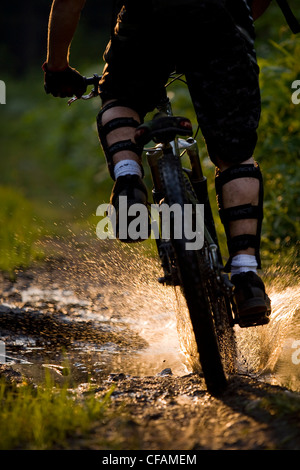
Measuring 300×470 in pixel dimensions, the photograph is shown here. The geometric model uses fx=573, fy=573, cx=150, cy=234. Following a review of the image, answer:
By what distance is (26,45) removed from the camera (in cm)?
2767

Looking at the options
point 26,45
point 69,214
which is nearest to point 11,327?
point 69,214

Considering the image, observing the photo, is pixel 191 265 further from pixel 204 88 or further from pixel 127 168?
pixel 204 88

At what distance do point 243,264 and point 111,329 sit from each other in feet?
4.41

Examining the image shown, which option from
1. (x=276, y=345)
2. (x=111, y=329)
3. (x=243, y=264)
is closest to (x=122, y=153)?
(x=243, y=264)

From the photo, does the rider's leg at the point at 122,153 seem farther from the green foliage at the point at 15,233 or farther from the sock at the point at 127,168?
the green foliage at the point at 15,233

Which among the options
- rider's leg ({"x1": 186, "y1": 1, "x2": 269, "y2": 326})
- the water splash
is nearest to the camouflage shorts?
rider's leg ({"x1": 186, "y1": 1, "x2": 269, "y2": 326})

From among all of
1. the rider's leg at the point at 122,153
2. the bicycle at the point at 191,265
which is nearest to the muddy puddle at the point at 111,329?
the bicycle at the point at 191,265

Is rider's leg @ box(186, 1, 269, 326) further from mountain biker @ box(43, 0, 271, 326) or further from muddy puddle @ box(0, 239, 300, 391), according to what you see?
muddy puddle @ box(0, 239, 300, 391)

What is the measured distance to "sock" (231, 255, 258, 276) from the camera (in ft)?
7.95

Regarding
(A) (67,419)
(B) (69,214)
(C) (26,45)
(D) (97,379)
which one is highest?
(C) (26,45)

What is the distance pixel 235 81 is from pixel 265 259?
7.89 feet

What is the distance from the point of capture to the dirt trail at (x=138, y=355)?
189 cm

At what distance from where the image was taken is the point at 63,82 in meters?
2.73

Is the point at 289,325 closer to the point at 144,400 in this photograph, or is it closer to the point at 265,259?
the point at 144,400
